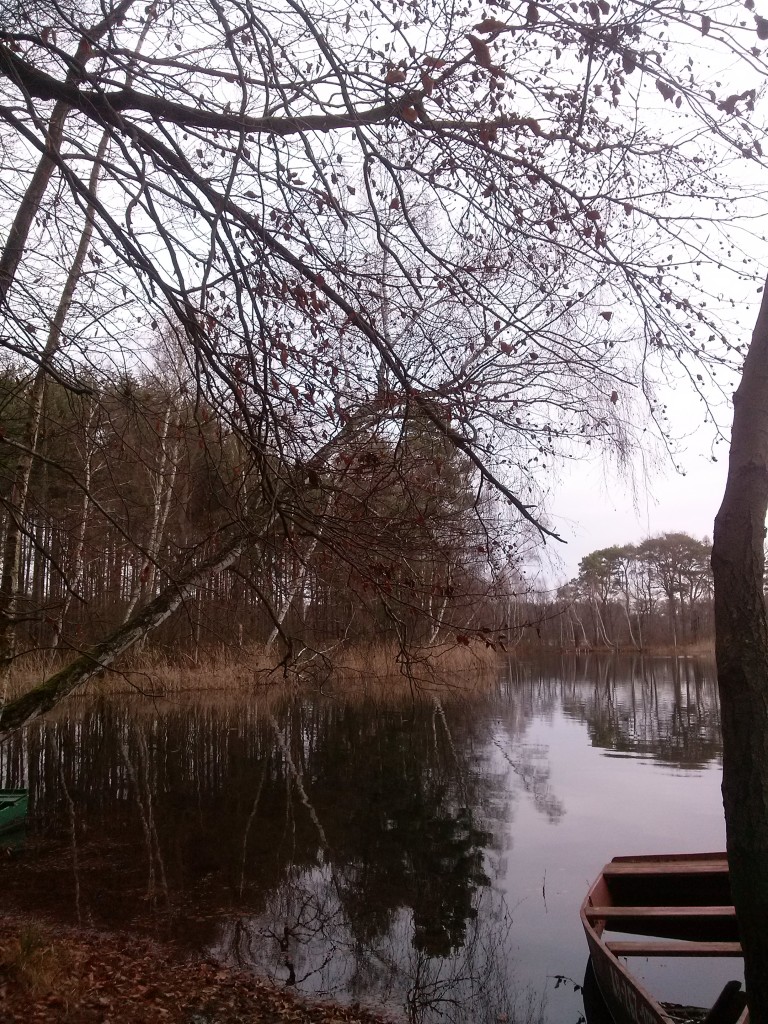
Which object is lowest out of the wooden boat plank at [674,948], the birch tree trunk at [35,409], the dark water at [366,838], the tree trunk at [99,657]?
the dark water at [366,838]

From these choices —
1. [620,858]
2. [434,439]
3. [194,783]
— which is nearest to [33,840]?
[194,783]

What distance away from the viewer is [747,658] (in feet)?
8.79

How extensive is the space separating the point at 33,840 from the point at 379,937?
4.73 meters

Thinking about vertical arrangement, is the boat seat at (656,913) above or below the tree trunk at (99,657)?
below

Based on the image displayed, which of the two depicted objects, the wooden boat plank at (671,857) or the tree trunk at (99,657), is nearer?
the tree trunk at (99,657)

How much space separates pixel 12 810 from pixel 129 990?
15.2 ft

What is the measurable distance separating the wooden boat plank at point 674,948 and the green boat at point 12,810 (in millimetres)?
6784

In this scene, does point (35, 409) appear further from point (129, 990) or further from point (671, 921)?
point (671, 921)

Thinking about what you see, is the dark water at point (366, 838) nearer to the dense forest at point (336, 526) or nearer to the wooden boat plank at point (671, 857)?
the wooden boat plank at point (671, 857)

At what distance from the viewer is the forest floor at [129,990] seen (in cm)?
512

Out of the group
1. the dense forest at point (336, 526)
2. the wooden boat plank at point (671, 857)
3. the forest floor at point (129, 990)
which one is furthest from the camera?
the wooden boat plank at point (671, 857)

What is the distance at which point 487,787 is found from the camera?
1279cm

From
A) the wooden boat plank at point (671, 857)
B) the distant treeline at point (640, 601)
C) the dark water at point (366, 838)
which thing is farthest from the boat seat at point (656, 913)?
the distant treeline at point (640, 601)

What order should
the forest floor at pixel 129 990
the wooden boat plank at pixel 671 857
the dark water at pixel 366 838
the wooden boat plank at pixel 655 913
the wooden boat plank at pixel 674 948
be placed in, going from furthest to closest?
the wooden boat plank at pixel 671 857 < the dark water at pixel 366 838 < the wooden boat plank at pixel 655 913 < the wooden boat plank at pixel 674 948 < the forest floor at pixel 129 990
